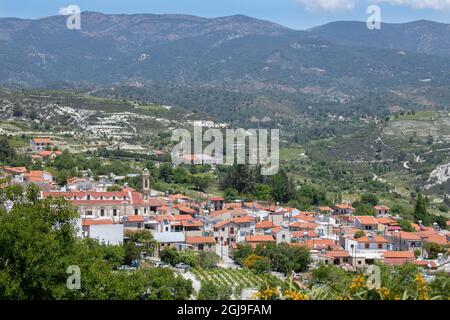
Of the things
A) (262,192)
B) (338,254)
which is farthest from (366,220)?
(262,192)

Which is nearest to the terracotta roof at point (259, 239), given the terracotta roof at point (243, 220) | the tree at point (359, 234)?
the terracotta roof at point (243, 220)

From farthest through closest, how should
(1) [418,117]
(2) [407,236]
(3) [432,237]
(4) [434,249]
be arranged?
(1) [418,117]
(3) [432,237]
(2) [407,236]
(4) [434,249]

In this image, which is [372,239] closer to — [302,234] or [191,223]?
[302,234]

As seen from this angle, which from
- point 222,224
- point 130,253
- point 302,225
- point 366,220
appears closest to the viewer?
point 130,253

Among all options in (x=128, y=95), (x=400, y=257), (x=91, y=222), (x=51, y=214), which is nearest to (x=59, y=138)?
(x=91, y=222)

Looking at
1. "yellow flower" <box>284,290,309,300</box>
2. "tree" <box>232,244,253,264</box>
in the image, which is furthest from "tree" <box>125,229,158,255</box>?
"yellow flower" <box>284,290,309,300</box>

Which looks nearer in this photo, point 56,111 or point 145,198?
point 145,198

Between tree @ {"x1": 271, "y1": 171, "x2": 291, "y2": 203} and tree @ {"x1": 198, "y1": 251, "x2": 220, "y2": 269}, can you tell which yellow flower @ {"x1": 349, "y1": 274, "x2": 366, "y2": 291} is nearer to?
tree @ {"x1": 198, "y1": 251, "x2": 220, "y2": 269}
